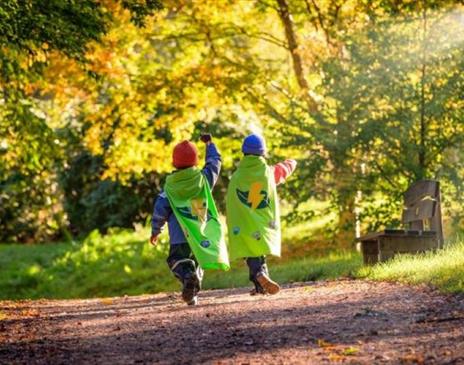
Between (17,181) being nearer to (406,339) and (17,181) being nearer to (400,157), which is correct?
(400,157)

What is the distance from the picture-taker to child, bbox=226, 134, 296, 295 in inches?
434

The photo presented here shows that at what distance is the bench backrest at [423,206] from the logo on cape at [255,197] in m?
2.92

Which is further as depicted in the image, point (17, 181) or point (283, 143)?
point (17, 181)

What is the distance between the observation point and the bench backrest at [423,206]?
13188mm

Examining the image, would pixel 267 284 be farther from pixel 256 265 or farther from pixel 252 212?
pixel 252 212

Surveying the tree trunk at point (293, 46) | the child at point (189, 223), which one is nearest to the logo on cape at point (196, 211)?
the child at point (189, 223)

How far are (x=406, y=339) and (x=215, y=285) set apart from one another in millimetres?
10231

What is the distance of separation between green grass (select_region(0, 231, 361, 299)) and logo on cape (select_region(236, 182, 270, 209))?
703 centimetres

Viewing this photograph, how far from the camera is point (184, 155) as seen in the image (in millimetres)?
10742

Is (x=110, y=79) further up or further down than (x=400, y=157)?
further up

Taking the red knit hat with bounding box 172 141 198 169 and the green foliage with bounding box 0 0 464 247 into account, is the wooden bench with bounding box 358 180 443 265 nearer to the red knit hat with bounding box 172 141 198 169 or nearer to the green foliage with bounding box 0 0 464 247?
the green foliage with bounding box 0 0 464 247

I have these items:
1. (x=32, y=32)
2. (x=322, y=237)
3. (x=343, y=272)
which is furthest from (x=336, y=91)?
(x=322, y=237)

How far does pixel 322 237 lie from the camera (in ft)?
73.8

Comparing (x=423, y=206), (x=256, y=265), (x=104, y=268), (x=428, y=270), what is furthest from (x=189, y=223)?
(x=104, y=268)
